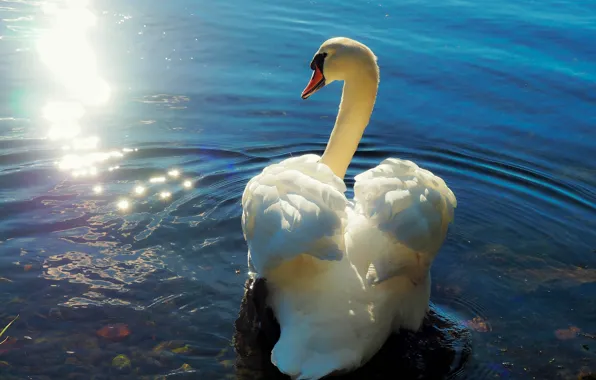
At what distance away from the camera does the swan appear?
4309 mm

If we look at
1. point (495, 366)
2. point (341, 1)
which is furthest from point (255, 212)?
point (341, 1)

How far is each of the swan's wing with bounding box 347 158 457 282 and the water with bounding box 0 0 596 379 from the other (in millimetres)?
982

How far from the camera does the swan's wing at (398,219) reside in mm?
4453

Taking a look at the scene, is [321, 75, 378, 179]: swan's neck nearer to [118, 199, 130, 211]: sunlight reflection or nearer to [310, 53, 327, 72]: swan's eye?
[310, 53, 327, 72]: swan's eye

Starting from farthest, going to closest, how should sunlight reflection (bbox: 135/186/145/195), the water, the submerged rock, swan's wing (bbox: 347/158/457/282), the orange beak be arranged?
sunlight reflection (bbox: 135/186/145/195), the orange beak, the water, the submerged rock, swan's wing (bbox: 347/158/457/282)

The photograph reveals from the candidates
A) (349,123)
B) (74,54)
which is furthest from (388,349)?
(74,54)

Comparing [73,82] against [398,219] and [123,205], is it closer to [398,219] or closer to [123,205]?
[123,205]

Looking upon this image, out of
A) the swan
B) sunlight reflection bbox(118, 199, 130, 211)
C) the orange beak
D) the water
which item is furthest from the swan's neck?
sunlight reflection bbox(118, 199, 130, 211)

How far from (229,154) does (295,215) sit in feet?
12.9

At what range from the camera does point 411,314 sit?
4961mm

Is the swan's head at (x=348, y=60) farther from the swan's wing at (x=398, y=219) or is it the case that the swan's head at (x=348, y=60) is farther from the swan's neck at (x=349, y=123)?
the swan's wing at (x=398, y=219)

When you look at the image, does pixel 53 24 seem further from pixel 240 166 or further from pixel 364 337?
pixel 364 337

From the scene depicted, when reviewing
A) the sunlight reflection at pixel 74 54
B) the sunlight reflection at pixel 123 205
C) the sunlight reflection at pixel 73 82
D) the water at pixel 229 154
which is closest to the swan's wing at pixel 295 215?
the water at pixel 229 154

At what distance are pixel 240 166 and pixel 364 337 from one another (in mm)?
3799
